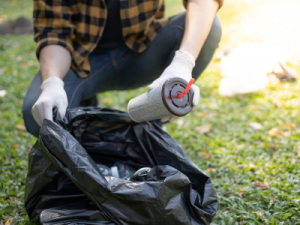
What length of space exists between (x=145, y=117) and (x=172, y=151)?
0.61ft

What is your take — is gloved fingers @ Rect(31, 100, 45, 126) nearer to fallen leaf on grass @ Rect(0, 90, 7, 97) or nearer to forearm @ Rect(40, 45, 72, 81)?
forearm @ Rect(40, 45, 72, 81)

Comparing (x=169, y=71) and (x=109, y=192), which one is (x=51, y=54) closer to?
(x=169, y=71)

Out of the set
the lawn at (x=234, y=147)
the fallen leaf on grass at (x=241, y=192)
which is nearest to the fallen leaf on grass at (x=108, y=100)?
the lawn at (x=234, y=147)

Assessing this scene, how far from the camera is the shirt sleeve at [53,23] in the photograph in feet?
4.58

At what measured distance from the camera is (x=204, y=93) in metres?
2.52

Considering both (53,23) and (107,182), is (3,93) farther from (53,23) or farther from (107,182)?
(107,182)

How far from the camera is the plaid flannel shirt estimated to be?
1.41 m

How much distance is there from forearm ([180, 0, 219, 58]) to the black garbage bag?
0.44 m

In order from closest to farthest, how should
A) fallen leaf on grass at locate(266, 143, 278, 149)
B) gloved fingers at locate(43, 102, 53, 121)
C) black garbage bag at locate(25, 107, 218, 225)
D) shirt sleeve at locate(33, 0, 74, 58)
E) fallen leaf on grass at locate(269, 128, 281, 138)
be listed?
black garbage bag at locate(25, 107, 218, 225) < gloved fingers at locate(43, 102, 53, 121) < shirt sleeve at locate(33, 0, 74, 58) < fallen leaf on grass at locate(266, 143, 278, 149) < fallen leaf on grass at locate(269, 128, 281, 138)

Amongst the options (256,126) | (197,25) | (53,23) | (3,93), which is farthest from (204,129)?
(3,93)

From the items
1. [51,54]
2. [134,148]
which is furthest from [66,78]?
[134,148]

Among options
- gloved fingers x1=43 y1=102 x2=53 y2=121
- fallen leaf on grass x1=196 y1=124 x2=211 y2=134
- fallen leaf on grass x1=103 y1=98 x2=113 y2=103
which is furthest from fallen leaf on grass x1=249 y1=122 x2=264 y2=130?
gloved fingers x1=43 y1=102 x2=53 y2=121

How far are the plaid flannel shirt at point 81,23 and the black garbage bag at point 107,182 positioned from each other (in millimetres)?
445

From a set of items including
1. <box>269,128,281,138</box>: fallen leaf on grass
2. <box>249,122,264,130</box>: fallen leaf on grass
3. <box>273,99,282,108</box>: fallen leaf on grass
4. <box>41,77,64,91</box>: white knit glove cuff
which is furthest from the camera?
<box>273,99,282,108</box>: fallen leaf on grass
